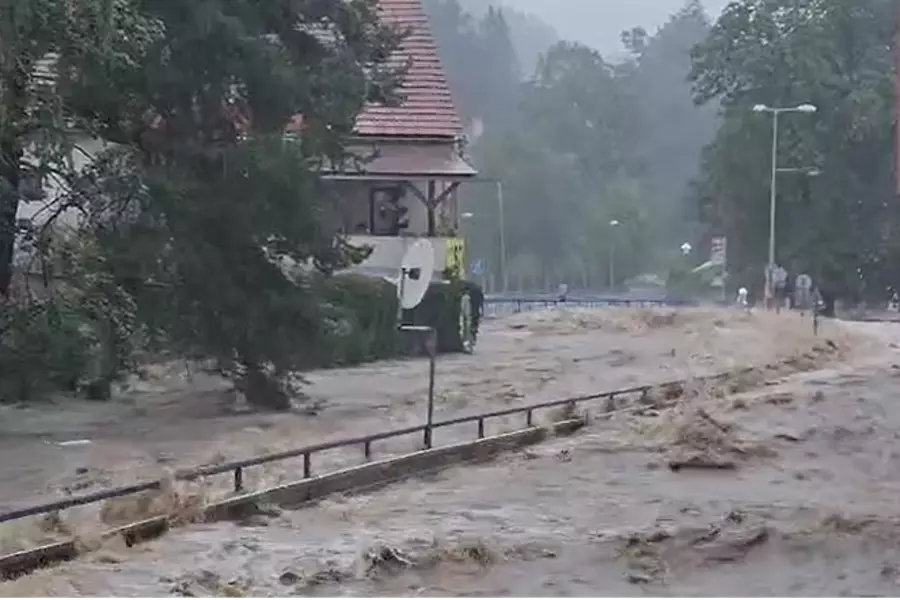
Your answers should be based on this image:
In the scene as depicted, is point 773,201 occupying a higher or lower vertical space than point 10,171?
higher

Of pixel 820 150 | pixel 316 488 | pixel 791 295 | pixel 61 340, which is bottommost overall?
pixel 791 295

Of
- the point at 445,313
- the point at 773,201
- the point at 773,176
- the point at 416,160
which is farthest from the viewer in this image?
the point at 773,201

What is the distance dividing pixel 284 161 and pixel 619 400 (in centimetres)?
660

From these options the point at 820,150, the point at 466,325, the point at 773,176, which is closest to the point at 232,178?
the point at 466,325

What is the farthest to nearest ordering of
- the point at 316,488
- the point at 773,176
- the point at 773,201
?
the point at 773,201 → the point at 773,176 → the point at 316,488

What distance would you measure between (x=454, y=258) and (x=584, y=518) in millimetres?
29462

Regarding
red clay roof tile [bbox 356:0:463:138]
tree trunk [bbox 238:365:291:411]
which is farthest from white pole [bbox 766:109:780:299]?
tree trunk [bbox 238:365:291:411]

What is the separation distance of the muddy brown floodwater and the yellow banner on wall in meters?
12.9

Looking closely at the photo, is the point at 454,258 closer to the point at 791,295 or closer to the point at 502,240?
the point at 791,295

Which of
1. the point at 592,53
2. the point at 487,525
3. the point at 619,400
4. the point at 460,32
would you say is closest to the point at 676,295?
the point at 592,53

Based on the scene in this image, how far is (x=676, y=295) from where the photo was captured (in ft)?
336

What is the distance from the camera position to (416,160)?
148 ft

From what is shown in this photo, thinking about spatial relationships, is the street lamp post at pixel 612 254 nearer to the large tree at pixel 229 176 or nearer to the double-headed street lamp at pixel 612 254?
the double-headed street lamp at pixel 612 254

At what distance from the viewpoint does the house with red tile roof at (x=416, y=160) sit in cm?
4488
